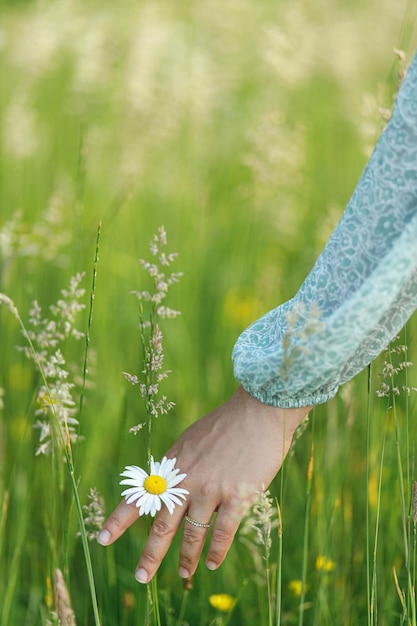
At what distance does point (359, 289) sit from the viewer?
88cm

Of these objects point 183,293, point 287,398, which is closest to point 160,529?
point 287,398

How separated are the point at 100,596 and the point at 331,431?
53 cm

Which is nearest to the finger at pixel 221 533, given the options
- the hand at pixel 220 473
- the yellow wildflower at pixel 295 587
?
the hand at pixel 220 473

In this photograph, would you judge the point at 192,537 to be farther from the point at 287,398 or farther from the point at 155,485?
the point at 287,398

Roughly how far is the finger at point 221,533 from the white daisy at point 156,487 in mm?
56

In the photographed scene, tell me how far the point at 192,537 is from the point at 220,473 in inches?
3.8

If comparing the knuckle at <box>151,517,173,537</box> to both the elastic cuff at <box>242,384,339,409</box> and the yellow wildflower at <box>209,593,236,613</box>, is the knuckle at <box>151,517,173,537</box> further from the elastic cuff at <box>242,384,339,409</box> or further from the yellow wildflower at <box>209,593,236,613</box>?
the yellow wildflower at <box>209,593,236,613</box>

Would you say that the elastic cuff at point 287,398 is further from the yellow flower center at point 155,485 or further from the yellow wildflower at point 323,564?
the yellow wildflower at point 323,564

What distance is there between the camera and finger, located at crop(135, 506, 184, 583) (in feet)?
3.19

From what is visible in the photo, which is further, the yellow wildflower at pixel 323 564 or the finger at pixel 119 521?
the yellow wildflower at pixel 323 564

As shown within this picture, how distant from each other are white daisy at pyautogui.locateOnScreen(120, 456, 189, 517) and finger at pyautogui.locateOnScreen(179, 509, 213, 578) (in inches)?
1.4

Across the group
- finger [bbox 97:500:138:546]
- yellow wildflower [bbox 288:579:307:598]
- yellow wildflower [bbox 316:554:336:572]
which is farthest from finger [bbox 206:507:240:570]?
yellow wildflower [bbox 288:579:307:598]

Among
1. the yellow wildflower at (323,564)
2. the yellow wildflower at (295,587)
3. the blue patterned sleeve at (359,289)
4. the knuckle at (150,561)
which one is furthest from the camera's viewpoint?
the yellow wildflower at (295,587)

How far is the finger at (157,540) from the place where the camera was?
97 centimetres
